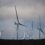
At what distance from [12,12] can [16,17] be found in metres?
0.09

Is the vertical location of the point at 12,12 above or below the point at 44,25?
above

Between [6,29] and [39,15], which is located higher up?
[39,15]

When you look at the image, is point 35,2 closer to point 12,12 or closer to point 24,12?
point 24,12

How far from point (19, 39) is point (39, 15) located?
1.44ft

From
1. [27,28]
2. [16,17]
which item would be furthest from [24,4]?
[27,28]

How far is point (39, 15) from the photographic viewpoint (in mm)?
2055

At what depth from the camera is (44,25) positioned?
2.04 meters

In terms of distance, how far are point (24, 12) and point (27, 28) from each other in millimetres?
229
